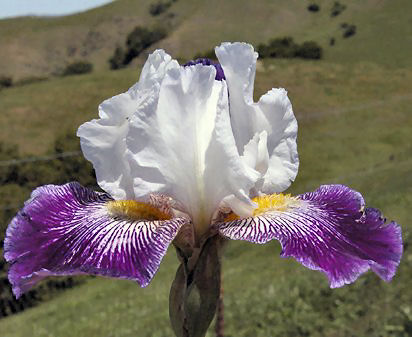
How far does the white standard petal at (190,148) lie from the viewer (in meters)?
1.90

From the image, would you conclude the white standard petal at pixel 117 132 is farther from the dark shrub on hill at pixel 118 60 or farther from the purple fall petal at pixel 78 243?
the dark shrub on hill at pixel 118 60

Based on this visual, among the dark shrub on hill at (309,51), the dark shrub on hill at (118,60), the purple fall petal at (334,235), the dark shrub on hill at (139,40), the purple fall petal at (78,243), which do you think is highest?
the purple fall petal at (78,243)

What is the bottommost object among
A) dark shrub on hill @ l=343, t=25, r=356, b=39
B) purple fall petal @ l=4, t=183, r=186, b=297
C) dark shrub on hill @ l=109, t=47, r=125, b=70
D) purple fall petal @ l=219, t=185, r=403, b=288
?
dark shrub on hill @ l=109, t=47, r=125, b=70

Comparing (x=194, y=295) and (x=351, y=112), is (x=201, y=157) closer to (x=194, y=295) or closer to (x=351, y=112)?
(x=194, y=295)

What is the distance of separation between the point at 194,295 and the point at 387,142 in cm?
3916

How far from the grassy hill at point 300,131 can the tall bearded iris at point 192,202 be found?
408cm

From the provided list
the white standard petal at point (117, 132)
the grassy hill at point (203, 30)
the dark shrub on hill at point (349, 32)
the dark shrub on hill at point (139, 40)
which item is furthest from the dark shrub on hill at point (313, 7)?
the white standard petal at point (117, 132)

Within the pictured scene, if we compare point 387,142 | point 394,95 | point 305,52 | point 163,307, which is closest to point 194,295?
point 163,307

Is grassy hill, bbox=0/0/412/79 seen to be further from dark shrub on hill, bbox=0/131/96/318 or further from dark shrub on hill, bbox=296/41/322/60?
dark shrub on hill, bbox=0/131/96/318

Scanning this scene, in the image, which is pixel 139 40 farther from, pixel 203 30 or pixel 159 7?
pixel 159 7

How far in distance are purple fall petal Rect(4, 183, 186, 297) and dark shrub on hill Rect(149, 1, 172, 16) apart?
103679 mm

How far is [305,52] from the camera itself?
6206cm

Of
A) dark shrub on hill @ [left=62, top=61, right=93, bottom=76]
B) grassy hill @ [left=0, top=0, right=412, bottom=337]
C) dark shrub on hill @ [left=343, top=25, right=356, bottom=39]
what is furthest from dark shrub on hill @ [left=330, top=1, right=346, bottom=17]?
dark shrub on hill @ [left=62, top=61, right=93, bottom=76]

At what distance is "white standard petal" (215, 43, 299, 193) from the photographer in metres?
2.03
